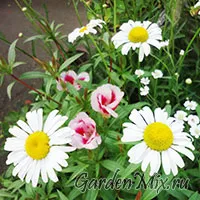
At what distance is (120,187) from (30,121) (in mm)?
278

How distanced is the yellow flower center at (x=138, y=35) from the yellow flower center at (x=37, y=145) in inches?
14.6

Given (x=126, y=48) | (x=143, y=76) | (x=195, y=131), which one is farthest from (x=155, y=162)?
(x=143, y=76)

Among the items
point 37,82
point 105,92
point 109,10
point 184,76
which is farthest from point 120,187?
point 37,82

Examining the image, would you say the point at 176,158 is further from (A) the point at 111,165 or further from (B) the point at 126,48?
(B) the point at 126,48

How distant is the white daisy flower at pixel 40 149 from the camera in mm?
677

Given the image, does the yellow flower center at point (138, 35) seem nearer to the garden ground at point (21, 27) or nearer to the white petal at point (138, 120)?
the white petal at point (138, 120)

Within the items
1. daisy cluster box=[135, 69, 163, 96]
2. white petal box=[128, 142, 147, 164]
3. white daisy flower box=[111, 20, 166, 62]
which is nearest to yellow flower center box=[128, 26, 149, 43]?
white daisy flower box=[111, 20, 166, 62]

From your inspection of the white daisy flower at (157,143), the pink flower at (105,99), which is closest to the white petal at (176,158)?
the white daisy flower at (157,143)

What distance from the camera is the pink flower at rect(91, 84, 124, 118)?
0.72 meters

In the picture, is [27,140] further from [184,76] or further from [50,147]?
[184,76]

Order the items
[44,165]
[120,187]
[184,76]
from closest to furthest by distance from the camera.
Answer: [44,165]
[120,187]
[184,76]

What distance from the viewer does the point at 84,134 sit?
0.71 m

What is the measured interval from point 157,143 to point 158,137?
1 cm

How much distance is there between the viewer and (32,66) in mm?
1893
